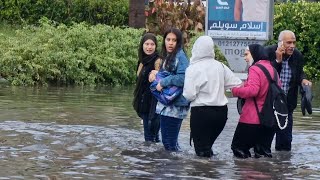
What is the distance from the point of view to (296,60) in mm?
11969

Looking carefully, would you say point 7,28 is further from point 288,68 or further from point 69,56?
point 288,68

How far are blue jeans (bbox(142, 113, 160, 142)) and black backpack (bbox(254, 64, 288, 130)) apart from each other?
5.55ft

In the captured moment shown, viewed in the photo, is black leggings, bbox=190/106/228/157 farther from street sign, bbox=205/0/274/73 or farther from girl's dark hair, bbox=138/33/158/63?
street sign, bbox=205/0/274/73

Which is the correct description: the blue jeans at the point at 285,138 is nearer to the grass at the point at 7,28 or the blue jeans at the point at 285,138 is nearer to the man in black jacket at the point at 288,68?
the man in black jacket at the point at 288,68

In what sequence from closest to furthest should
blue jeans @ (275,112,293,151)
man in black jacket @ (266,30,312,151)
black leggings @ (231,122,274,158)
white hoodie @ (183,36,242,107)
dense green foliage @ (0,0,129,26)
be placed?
white hoodie @ (183,36,242,107) < black leggings @ (231,122,274,158) < man in black jacket @ (266,30,312,151) < blue jeans @ (275,112,293,151) < dense green foliage @ (0,0,129,26)

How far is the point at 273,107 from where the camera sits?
11.0 m

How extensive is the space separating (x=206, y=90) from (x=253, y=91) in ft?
1.78

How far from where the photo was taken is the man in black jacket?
462 inches

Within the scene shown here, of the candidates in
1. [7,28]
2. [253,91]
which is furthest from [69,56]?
[253,91]

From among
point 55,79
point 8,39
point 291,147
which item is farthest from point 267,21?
point 291,147

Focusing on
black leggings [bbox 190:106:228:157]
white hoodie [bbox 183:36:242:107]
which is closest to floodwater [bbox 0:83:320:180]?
black leggings [bbox 190:106:228:157]

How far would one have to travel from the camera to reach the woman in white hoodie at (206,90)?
1080 centimetres

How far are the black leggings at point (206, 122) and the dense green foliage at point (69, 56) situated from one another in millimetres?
9977

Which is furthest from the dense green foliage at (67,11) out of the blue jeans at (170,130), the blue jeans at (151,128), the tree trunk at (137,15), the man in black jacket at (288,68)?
the blue jeans at (170,130)
